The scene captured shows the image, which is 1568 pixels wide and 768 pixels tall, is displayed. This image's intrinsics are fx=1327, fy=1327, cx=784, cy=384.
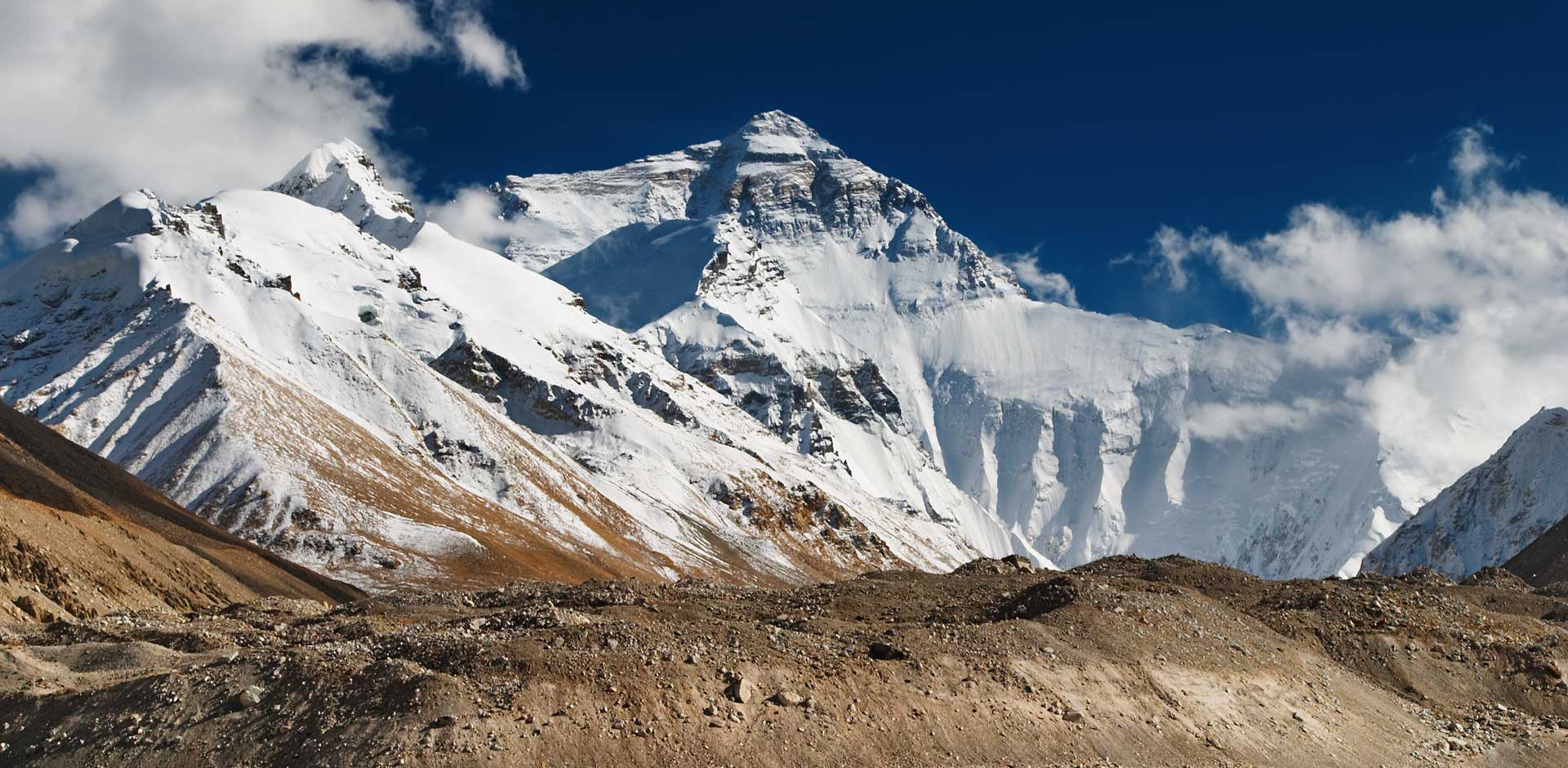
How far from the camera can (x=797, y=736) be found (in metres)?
32.9

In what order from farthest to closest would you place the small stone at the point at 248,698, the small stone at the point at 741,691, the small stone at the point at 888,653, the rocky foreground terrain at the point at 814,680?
the small stone at the point at 888,653
the small stone at the point at 741,691
the small stone at the point at 248,698
the rocky foreground terrain at the point at 814,680

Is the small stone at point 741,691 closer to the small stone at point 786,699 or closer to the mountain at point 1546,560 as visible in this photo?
the small stone at point 786,699

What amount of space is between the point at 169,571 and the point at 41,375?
404 ft

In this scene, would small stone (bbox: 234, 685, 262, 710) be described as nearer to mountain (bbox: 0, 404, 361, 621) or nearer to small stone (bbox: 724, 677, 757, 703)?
small stone (bbox: 724, 677, 757, 703)

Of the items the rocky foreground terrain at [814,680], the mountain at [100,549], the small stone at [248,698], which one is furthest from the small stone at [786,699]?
the mountain at [100,549]

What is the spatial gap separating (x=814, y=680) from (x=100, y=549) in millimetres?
57110

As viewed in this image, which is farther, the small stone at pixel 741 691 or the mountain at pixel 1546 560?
the mountain at pixel 1546 560

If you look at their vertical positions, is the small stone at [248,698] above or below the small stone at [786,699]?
below

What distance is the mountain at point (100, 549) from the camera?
66438 millimetres

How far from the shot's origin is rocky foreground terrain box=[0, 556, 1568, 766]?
100ft

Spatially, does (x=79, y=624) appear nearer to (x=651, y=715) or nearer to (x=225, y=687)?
(x=225, y=687)

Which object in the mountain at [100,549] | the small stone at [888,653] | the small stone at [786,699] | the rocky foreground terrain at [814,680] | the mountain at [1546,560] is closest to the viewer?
the rocky foreground terrain at [814,680]

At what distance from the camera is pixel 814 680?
35.1m

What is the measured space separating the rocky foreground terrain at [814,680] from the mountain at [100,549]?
1369 centimetres
